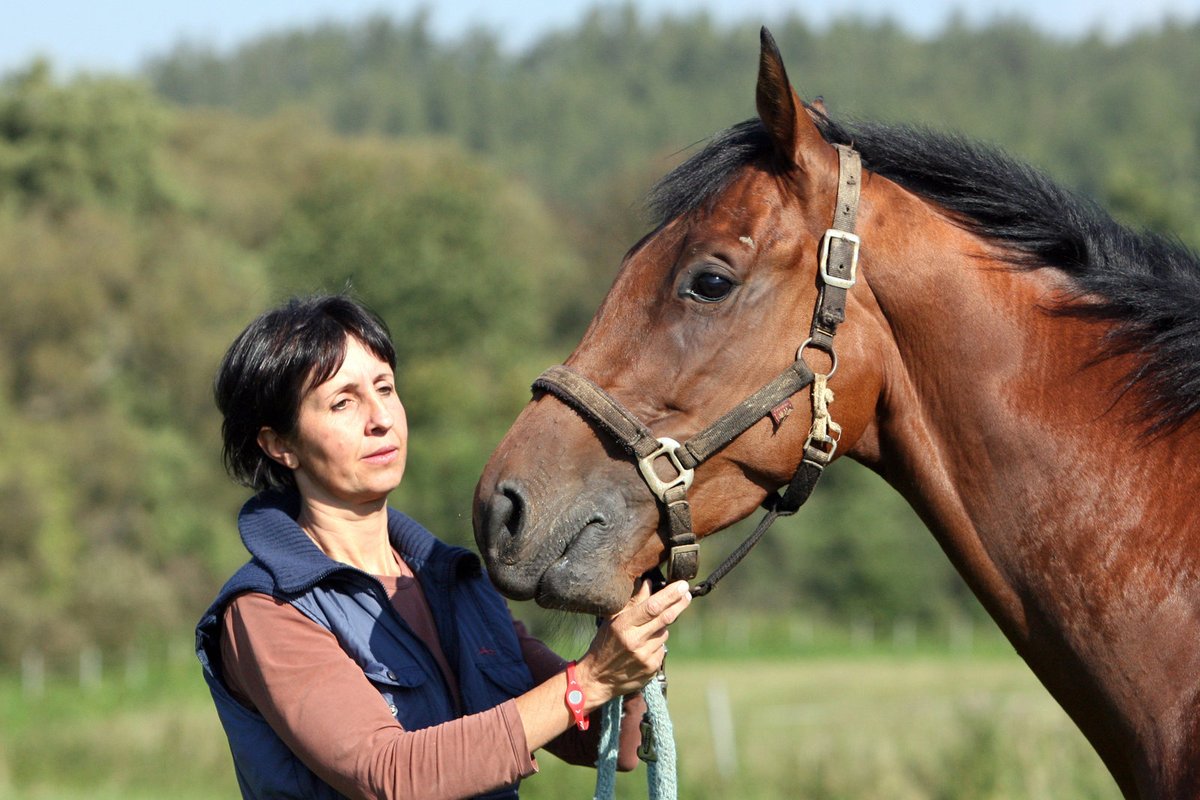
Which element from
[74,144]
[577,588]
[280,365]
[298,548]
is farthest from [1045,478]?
[74,144]

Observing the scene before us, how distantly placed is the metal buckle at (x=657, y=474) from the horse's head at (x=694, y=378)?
0.08 ft

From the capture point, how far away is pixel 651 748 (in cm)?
309

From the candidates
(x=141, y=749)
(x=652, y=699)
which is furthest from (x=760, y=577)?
(x=652, y=699)

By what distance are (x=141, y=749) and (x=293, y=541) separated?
11615mm

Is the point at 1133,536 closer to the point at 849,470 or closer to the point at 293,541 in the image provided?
the point at 293,541

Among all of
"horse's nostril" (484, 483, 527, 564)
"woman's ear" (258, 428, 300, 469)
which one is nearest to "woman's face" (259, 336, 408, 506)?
"woman's ear" (258, 428, 300, 469)

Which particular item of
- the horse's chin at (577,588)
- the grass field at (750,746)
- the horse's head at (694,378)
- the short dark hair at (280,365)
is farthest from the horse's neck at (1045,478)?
the grass field at (750,746)

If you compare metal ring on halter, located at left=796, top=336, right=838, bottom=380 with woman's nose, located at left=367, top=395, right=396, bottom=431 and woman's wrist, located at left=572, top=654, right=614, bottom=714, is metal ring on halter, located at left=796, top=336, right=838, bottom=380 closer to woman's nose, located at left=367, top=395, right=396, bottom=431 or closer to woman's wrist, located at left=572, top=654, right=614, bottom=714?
woman's wrist, located at left=572, top=654, right=614, bottom=714

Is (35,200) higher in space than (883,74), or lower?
lower

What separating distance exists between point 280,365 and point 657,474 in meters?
1.01

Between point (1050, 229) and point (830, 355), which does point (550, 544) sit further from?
point (1050, 229)

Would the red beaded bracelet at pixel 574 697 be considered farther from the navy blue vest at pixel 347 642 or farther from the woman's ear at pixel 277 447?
the woman's ear at pixel 277 447

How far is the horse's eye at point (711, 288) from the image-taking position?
2.89 meters

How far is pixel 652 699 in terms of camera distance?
314 cm
